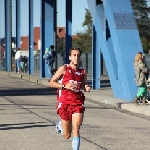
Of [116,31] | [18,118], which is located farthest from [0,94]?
[18,118]

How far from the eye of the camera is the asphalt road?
11.6 metres

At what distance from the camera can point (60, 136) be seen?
42.2 ft

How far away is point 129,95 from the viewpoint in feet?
69.4

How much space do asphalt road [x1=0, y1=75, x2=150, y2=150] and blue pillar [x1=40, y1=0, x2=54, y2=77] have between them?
54.9ft

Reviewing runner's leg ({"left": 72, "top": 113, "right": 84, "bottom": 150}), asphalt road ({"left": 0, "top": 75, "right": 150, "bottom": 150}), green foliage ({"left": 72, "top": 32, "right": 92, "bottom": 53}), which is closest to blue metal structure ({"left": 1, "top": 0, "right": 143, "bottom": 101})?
asphalt road ({"left": 0, "top": 75, "right": 150, "bottom": 150})

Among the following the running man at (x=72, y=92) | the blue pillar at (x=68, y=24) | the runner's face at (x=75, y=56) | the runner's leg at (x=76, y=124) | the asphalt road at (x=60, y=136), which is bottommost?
the asphalt road at (x=60, y=136)

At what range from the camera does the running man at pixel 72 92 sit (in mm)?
9836

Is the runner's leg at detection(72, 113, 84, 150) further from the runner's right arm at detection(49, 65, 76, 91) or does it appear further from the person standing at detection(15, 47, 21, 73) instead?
the person standing at detection(15, 47, 21, 73)

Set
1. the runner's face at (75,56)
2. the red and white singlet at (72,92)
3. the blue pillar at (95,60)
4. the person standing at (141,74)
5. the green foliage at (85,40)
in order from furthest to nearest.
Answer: the green foliage at (85,40) → the blue pillar at (95,60) → the person standing at (141,74) → the red and white singlet at (72,92) → the runner's face at (75,56)

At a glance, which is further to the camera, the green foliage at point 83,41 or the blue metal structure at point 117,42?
the green foliage at point 83,41

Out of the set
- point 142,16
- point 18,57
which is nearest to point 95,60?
point 18,57

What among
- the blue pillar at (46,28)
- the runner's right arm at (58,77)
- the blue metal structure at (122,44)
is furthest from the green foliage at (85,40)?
the runner's right arm at (58,77)

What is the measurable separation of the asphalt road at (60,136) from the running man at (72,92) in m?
1.36

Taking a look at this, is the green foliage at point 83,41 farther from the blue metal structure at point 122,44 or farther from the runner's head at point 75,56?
the runner's head at point 75,56
